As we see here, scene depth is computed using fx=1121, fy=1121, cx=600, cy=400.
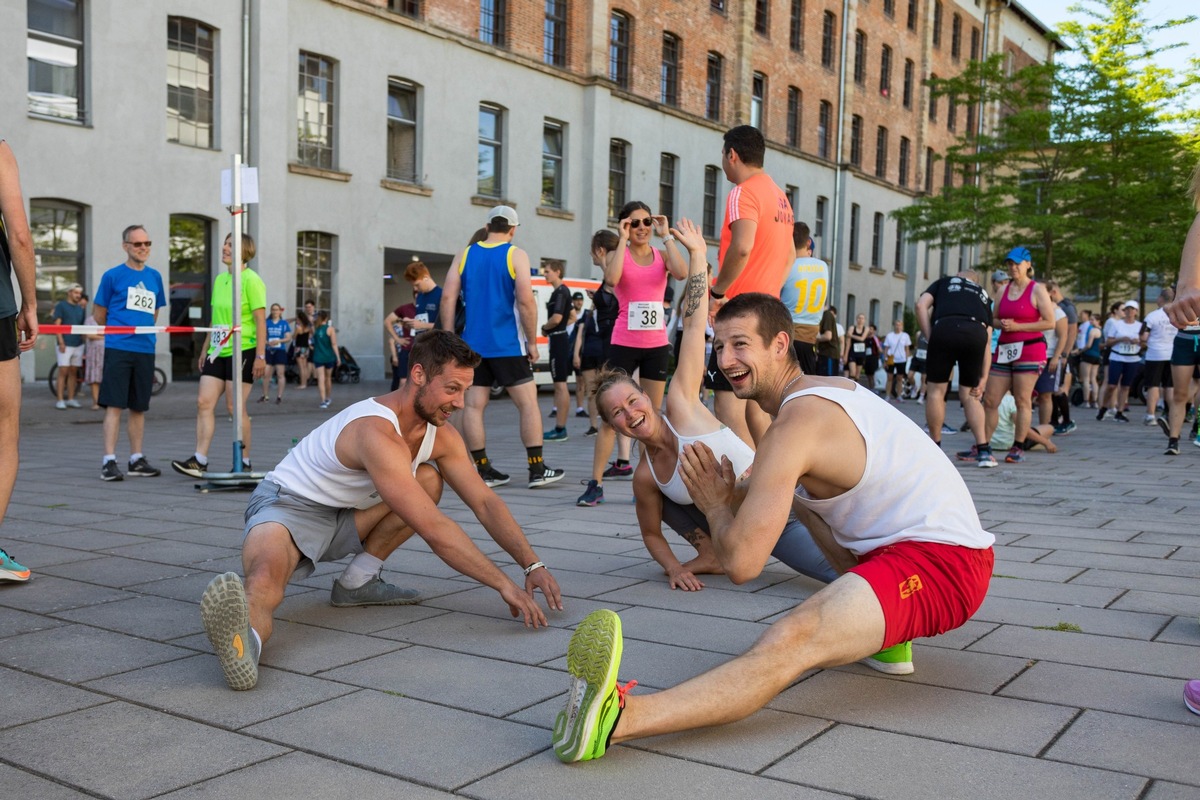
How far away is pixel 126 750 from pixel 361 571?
1642 mm

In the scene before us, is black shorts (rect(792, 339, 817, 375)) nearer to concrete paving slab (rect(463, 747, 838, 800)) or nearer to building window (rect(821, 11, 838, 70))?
concrete paving slab (rect(463, 747, 838, 800))

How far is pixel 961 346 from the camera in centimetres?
972

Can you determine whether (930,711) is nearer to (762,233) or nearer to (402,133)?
(762,233)

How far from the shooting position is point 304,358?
2172 centimetres

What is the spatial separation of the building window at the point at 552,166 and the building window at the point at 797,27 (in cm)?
1256

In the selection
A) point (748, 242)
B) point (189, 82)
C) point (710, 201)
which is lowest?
point (748, 242)

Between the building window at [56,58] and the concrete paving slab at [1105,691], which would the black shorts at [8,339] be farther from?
the building window at [56,58]

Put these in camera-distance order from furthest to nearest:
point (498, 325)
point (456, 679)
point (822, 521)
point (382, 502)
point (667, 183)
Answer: point (667, 183) < point (498, 325) < point (382, 502) < point (822, 521) < point (456, 679)

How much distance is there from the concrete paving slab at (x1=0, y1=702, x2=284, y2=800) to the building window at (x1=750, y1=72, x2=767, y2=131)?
109ft

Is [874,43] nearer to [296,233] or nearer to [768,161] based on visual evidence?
[768,161]

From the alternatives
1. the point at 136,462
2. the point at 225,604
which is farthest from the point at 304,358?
the point at 225,604

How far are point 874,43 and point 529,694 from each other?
4150 cm

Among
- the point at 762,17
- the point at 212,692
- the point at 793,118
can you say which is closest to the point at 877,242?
the point at 793,118

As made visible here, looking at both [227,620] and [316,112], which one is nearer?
[227,620]
